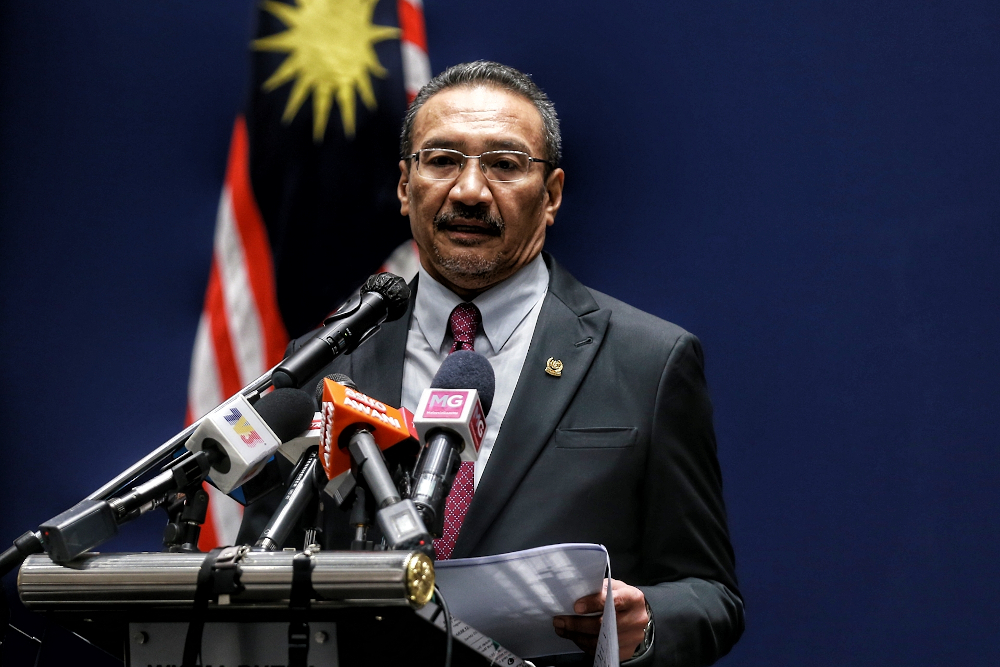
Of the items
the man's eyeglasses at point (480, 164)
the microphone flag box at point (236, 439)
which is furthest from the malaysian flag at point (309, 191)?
the microphone flag box at point (236, 439)

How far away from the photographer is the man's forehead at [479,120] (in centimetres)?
206

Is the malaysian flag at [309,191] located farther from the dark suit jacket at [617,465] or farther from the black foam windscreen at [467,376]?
the black foam windscreen at [467,376]

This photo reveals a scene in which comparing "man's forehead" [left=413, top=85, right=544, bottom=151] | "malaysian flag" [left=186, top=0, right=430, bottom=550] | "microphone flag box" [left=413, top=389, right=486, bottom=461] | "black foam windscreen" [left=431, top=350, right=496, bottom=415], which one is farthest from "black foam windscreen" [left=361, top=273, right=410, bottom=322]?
"malaysian flag" [left=186, top=0, right=430, bottom=550]

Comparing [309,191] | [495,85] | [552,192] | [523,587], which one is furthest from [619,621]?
[309,191]

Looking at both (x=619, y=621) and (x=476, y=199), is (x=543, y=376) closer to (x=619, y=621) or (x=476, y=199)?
(x=476, y=199)

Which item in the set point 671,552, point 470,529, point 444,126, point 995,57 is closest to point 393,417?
point 470,529

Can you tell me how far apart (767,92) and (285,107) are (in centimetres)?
130

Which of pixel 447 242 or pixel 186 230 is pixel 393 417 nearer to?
pixel 447 242

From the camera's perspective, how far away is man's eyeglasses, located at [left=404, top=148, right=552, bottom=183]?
2.05 meters

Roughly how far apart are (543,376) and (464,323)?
0.75 ft

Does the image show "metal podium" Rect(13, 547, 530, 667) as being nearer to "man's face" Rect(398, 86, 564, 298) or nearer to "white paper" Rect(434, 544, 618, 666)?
"white paper" Rect(434, 544, 618, 666)

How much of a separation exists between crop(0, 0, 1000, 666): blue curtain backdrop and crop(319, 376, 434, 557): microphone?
1688 millimetres

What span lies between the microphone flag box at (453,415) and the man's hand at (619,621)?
274 mm

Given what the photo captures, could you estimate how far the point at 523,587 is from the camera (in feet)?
3.94
